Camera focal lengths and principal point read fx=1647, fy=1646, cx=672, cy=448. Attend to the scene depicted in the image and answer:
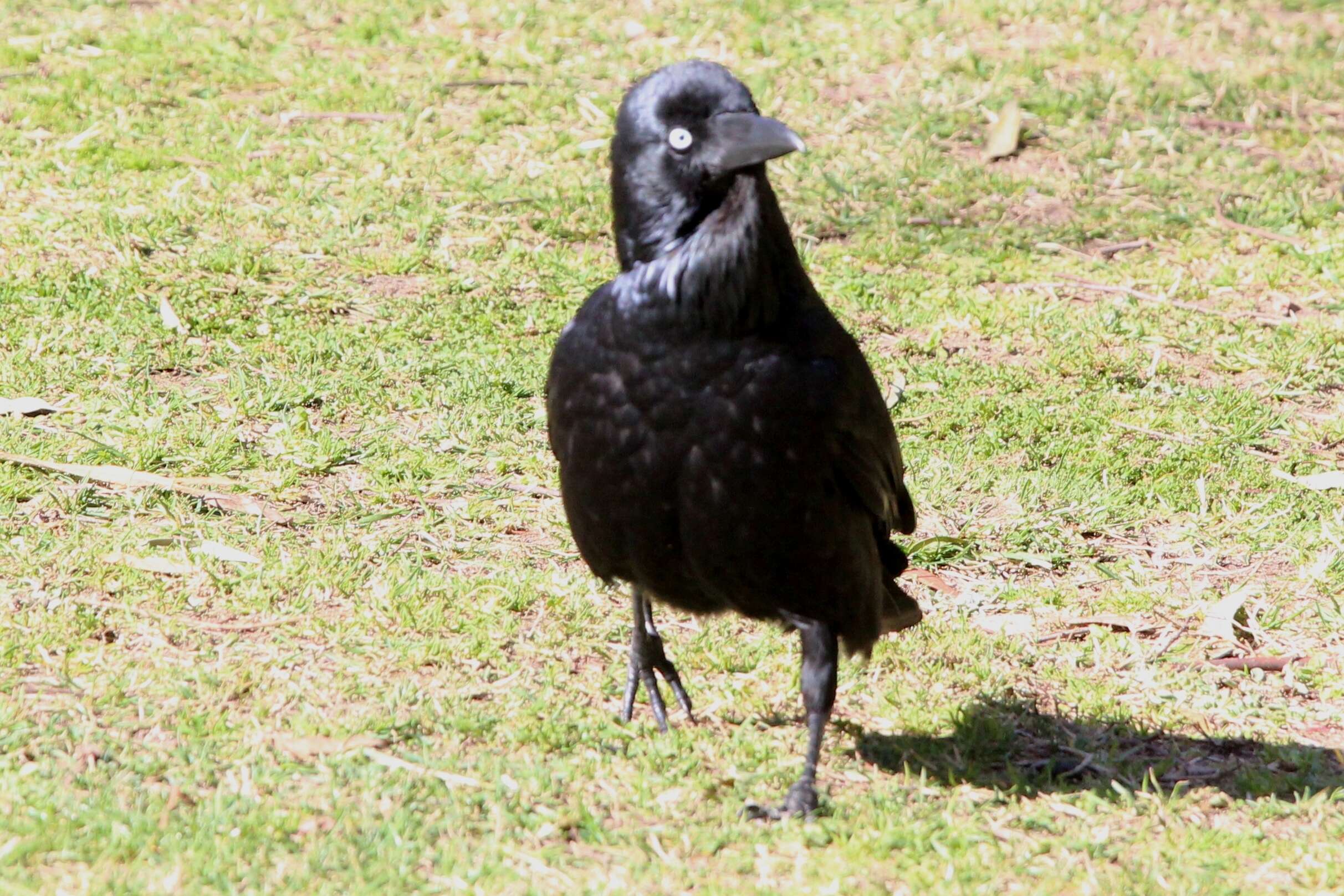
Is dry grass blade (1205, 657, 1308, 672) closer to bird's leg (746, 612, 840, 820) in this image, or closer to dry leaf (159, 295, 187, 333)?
bird's leg (746, 612, 840, 820)

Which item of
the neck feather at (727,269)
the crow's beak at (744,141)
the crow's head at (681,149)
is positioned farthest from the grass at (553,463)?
the crow's beak at (744,141)

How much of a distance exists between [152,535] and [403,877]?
6.46ft

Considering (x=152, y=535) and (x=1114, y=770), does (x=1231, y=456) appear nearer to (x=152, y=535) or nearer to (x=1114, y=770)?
(x=1114, y=770)

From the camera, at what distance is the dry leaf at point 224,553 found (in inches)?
192

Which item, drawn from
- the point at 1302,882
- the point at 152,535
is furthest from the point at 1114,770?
the point at 152,535

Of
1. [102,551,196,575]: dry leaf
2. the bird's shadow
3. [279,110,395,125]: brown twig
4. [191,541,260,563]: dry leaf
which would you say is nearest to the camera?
the bird's shadow

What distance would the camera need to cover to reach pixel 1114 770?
426 cm

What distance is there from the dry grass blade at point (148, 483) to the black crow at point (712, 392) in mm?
1662

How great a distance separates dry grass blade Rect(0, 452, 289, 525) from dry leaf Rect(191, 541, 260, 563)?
0.26 meters

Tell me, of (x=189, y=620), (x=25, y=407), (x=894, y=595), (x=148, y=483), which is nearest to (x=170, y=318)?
(x=25, y=407)

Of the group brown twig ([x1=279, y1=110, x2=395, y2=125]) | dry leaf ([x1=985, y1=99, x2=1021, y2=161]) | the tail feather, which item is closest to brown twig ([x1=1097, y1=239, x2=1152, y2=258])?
dry leaf ([x1=985, y1=99, x2=1021, y2=161])

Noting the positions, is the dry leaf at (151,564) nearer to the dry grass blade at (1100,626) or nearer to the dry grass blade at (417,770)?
the dry grass blade at (417,770)

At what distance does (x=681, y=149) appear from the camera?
3598 millimetres

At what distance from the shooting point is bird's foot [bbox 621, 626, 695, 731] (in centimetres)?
435
